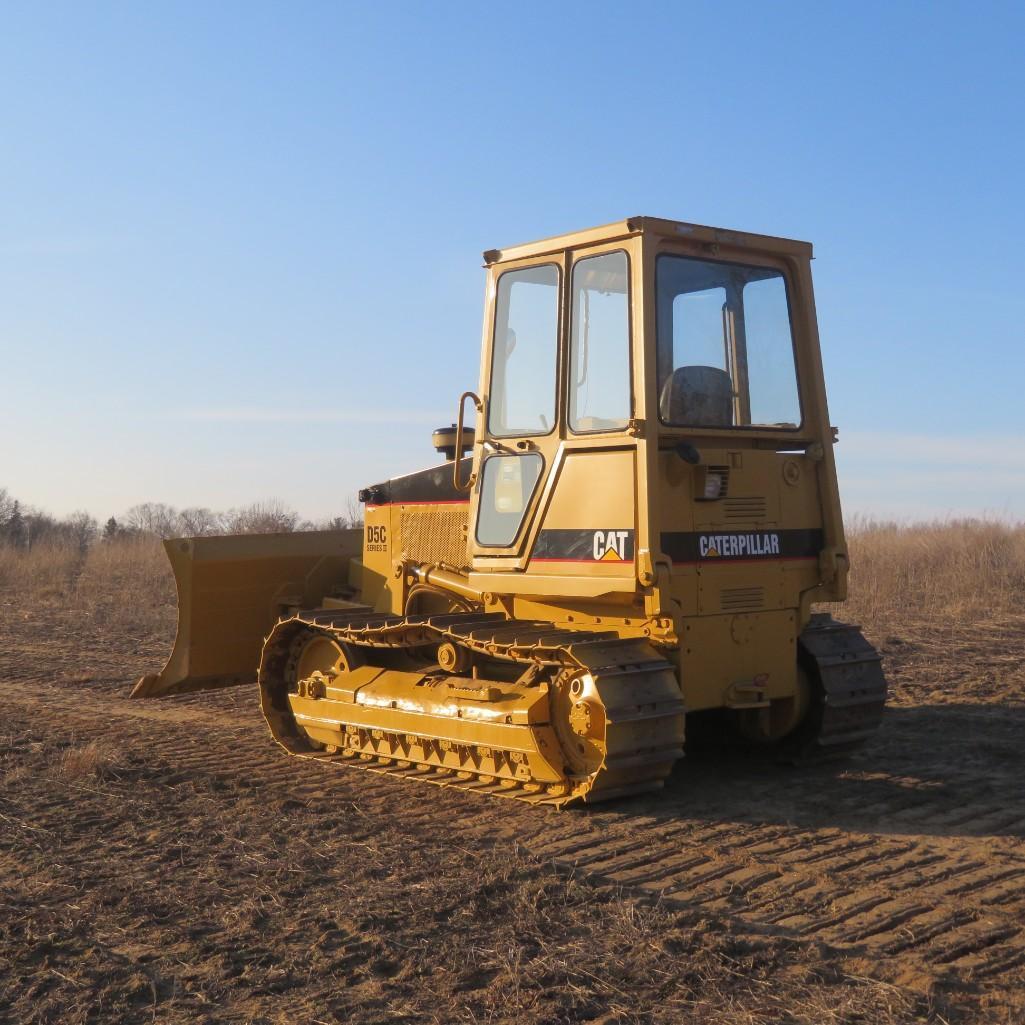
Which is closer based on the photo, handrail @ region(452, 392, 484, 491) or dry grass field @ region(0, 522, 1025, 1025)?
dry grass field @ region(0, 522, 1025, 1025)

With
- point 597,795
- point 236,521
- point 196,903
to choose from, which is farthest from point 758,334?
point 236,521

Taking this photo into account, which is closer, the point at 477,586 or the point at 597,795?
the point at 597,795

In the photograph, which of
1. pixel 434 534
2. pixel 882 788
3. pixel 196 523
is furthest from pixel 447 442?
pixel 196 523

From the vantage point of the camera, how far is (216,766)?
8031mm

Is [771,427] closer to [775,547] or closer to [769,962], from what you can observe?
[775,547]

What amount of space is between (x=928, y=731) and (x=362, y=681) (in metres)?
3.89

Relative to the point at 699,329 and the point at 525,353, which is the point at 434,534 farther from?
the point at 699,329

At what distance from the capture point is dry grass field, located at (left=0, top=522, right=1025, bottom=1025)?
13.2 feet

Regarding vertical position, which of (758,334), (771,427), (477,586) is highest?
(758,334)

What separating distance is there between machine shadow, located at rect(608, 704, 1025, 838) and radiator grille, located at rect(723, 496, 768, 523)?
1.53 metres

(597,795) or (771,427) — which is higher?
(771,427)

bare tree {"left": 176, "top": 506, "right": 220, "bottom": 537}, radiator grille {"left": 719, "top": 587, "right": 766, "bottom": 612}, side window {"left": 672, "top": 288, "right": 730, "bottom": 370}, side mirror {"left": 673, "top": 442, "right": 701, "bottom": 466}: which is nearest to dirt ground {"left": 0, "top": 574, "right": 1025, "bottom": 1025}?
radiator grille {"left": 719, "top": 587, "right": 766, "bottom": 612}

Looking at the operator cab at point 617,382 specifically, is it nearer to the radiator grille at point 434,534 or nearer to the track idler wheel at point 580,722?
the track idler wheel at point 580,722

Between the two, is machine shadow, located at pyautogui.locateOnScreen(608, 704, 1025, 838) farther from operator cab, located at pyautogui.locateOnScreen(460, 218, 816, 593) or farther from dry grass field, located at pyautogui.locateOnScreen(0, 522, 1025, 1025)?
operator cab, located at pyautogui.locateOnScreen(460, 218, 816, 593)
